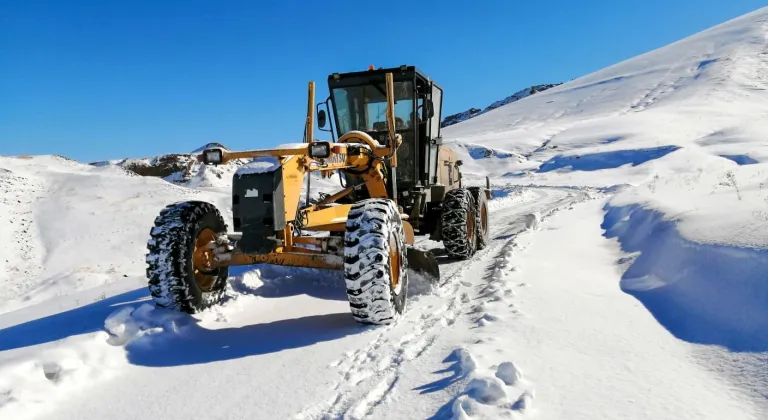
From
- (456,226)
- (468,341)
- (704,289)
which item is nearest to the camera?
(468,341)

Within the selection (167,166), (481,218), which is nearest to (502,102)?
(167,166)

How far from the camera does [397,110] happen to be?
749 cm

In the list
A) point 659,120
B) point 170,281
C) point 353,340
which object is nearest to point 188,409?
point 353,340

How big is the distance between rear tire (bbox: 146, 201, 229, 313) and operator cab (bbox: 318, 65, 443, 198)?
289 centimetres

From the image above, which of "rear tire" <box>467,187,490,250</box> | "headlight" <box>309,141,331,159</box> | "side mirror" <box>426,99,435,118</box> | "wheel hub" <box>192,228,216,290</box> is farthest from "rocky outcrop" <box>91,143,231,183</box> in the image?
"headlight" <box>309,141,331,159</box>

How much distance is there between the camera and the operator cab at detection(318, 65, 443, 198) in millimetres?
7359

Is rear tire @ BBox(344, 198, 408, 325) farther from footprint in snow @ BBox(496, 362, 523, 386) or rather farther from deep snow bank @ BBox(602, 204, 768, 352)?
deep snow bank @ BBox(602, 204, 768, 352)

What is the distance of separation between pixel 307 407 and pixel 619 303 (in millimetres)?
3064

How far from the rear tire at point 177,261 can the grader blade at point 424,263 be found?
2048 mm

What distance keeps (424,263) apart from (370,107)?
2.76 metres

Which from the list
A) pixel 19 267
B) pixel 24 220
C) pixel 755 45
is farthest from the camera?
pixel 755 45

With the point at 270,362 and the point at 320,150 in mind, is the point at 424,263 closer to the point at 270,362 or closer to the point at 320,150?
the point at 320,150

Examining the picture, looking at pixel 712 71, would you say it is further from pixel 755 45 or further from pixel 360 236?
pixel 360 236

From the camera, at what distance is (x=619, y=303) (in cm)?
474
